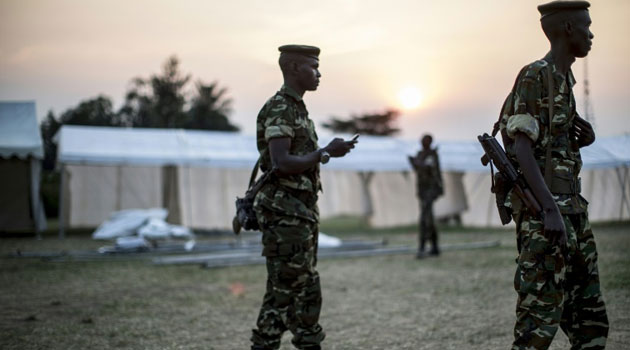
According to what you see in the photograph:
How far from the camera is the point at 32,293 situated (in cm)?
767

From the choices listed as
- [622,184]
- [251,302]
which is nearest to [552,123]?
[251,302]

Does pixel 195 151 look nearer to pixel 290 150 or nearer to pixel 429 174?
pixel 429 174

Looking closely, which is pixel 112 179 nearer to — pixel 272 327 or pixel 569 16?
pixel 272 327

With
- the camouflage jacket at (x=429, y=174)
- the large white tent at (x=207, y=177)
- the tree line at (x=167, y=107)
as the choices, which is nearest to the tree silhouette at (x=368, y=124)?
the tree line at (x=167, y=107)

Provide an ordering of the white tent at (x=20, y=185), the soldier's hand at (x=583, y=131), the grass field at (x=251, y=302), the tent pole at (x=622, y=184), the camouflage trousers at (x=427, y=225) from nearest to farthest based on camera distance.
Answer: the soldier's hand at (x=583, y=131)
the grass field at (x=251, y=302)
the tent pole at (x=622, y=184)
the camouflage trousers at (x=427, y=225)
the white tent at (x=20, y=185)

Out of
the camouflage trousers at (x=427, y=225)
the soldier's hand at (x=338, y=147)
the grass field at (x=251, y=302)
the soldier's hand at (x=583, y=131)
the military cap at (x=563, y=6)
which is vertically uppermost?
the military cap at (x=563, y=6)

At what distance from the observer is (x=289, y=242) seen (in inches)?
147

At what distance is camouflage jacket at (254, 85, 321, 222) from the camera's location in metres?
3.74

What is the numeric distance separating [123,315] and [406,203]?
14875mm

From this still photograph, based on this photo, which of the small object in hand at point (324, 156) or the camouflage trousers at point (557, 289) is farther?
the small object in hand at point (324, 156)

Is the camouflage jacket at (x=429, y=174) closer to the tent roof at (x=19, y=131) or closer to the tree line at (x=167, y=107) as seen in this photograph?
the tent roof at (x=19, y=131)

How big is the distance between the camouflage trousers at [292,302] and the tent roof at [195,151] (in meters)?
13.4

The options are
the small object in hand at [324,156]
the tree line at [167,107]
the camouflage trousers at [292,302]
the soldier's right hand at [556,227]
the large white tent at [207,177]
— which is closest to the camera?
the soldier's right hand at [556,227]

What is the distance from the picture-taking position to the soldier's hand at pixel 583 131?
3223 millimetres
